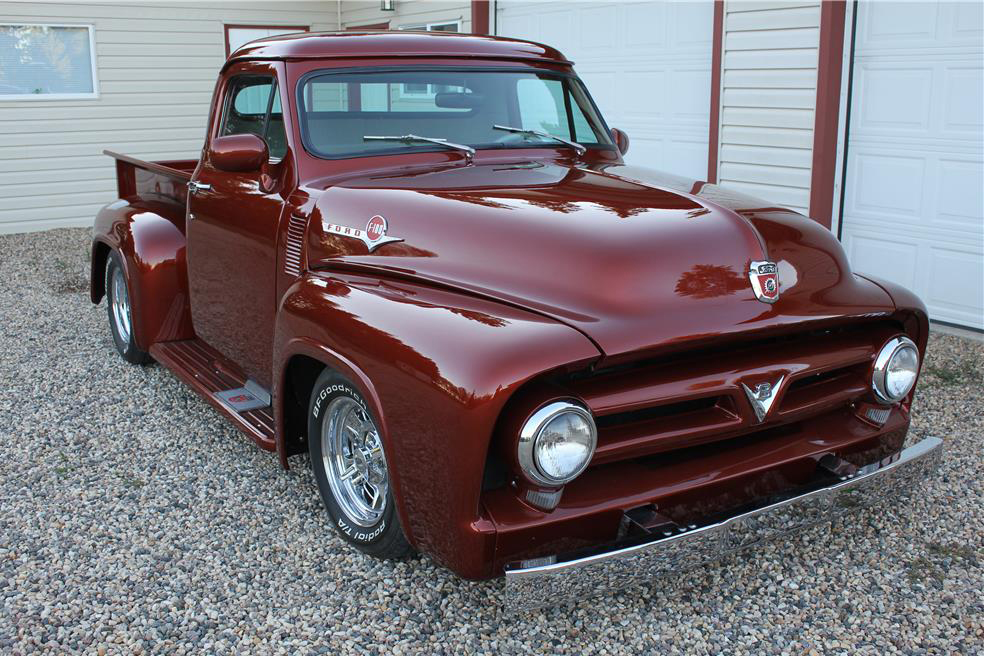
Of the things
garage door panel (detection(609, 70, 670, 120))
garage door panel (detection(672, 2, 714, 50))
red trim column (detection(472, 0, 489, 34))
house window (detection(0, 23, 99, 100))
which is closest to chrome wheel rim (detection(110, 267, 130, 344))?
garage door panel (detection(609, 70, 670, 120))

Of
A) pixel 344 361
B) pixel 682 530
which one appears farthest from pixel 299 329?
pixel 682 530

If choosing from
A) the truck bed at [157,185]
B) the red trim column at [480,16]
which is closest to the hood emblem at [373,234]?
the truck bed at [157,185]

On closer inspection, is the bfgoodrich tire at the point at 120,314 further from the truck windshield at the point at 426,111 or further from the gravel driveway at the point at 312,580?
the truck windshield at the point at 426,111

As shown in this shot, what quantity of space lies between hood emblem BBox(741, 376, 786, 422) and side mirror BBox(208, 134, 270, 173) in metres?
2.25

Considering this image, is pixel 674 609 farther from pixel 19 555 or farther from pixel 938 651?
pixel 19 555

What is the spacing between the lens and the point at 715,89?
25.5 feet

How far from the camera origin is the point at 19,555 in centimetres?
347

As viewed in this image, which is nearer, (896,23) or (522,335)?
(522,335)

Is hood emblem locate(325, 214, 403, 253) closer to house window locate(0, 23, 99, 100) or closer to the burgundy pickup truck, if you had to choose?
the burgundy pickup truck

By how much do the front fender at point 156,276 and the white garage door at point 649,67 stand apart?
4794 millimetres

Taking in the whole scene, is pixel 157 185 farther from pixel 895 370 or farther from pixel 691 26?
pixel 691 26

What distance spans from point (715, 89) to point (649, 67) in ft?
3.07

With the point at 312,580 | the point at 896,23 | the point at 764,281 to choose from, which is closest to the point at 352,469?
the point at 312,580

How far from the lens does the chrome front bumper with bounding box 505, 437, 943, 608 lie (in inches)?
98.3
